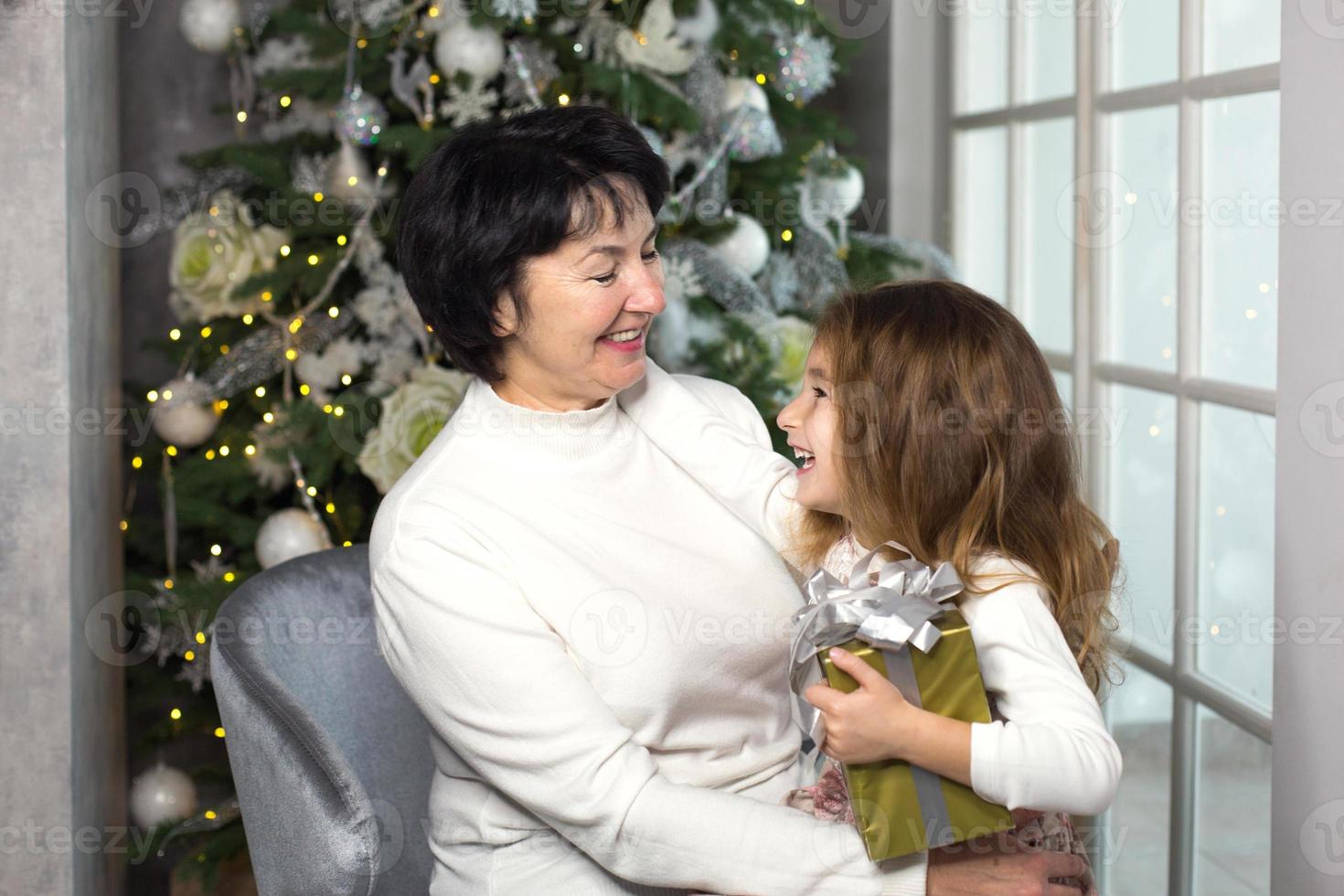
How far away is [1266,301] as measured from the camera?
6.33 ft

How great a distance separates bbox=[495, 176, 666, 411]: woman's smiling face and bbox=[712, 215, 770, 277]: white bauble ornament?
109 centimetres

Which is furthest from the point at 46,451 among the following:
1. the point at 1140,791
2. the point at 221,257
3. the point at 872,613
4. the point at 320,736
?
the point at 1140,791

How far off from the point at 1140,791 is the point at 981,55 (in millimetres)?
1663

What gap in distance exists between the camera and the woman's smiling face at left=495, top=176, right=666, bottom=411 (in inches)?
60.9

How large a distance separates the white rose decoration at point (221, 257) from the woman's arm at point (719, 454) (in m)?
1.23

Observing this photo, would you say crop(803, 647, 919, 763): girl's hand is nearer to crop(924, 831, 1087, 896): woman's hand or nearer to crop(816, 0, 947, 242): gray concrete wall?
crop(924, 831, 1087, 896): woman's hand

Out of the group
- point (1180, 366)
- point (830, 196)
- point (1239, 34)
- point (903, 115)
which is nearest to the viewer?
point (1239, 34)

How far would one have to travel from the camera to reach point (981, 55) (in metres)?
3.05

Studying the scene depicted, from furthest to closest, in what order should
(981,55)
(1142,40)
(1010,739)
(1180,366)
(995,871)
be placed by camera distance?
(981,55)
(1142,40)
(1180,366)
(995,871)
(1010,739)

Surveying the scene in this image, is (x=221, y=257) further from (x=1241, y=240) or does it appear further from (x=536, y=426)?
(x=1241, y=240)

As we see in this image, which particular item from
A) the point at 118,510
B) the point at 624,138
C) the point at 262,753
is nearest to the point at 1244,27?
the point at 624,138

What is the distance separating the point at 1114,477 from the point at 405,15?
1.63 meters

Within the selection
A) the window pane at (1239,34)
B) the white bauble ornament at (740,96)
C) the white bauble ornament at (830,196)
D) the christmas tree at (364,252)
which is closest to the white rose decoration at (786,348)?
the christmas tree at (364,252)

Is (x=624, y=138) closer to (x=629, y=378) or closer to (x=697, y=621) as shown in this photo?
(x=629, y=378)
